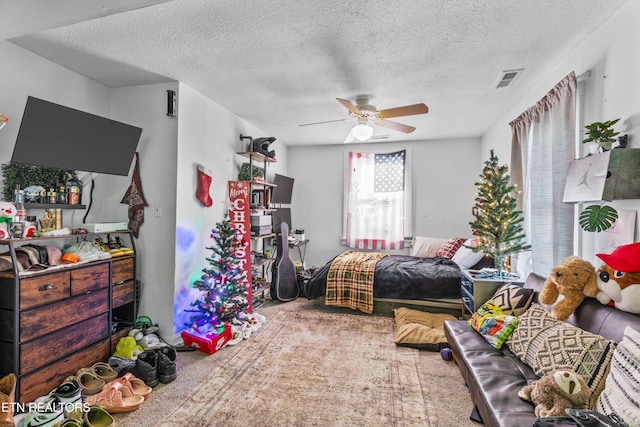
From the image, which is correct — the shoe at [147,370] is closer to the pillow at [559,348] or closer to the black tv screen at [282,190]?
the pillow at [559,348]

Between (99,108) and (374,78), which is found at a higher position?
(374,78)

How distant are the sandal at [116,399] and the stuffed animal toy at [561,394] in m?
2.24

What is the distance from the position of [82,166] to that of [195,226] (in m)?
1.12

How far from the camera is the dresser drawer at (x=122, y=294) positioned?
2598 millimetres

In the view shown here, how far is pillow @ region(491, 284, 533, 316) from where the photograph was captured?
7.08ft

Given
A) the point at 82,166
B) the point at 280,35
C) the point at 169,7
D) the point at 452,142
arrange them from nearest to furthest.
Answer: the point at 169,7
the point at 280,35
the point at 82,166
the point at 452,142

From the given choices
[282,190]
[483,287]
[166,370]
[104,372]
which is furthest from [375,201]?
[104,372]

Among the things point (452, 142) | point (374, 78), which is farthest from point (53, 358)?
point (452, 142)

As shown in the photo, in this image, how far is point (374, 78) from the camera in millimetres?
2740

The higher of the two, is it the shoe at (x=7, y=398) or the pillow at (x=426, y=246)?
the pillow at (x=426, y=246)

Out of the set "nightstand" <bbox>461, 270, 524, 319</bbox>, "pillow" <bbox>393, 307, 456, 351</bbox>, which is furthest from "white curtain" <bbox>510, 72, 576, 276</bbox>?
"pillow" <bbox>393, 307, 456, 351</bbox>

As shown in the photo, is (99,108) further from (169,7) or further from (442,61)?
(442,61)

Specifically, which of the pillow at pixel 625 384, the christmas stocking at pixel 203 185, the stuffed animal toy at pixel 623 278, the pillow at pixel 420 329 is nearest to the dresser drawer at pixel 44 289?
the christmas stocking at pixel 203 185

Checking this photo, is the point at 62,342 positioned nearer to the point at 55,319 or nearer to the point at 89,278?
the point at 55,319
